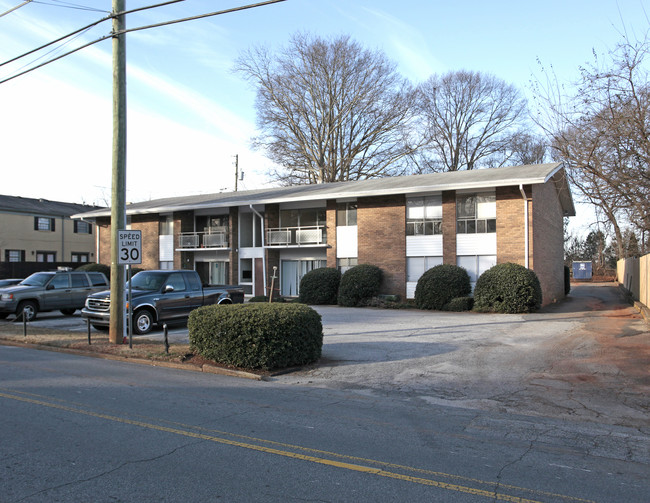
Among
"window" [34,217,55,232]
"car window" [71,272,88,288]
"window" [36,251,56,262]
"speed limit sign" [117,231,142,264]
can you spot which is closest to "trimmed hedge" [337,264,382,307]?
"car window" [71,272,88,288]

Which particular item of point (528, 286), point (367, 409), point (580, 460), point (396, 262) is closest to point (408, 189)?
point (396, 262)

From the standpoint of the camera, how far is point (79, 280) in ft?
67.0

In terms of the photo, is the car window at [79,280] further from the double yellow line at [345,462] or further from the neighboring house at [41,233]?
the neighboring house at [41,233]

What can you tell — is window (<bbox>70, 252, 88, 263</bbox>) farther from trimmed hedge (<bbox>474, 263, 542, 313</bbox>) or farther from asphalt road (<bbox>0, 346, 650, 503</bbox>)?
asphalt road (<bbox>0, 346, 650, 503</bbox>)

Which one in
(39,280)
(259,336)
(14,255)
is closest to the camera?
(259,336)

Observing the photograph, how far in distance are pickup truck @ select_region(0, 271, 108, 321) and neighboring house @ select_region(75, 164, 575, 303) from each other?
942 cm

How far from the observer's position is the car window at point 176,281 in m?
15.7

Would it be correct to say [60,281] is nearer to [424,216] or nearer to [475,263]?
[424,216]

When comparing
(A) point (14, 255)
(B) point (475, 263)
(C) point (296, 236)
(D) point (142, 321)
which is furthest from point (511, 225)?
(A) point (14, 255)

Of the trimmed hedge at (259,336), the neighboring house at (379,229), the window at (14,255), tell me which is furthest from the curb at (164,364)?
the window at (14,255)

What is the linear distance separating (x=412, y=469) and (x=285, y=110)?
41.6 metres

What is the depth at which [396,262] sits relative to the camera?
82.9 feet

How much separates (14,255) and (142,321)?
35545 mm

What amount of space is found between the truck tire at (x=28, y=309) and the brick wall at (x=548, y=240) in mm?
19775
